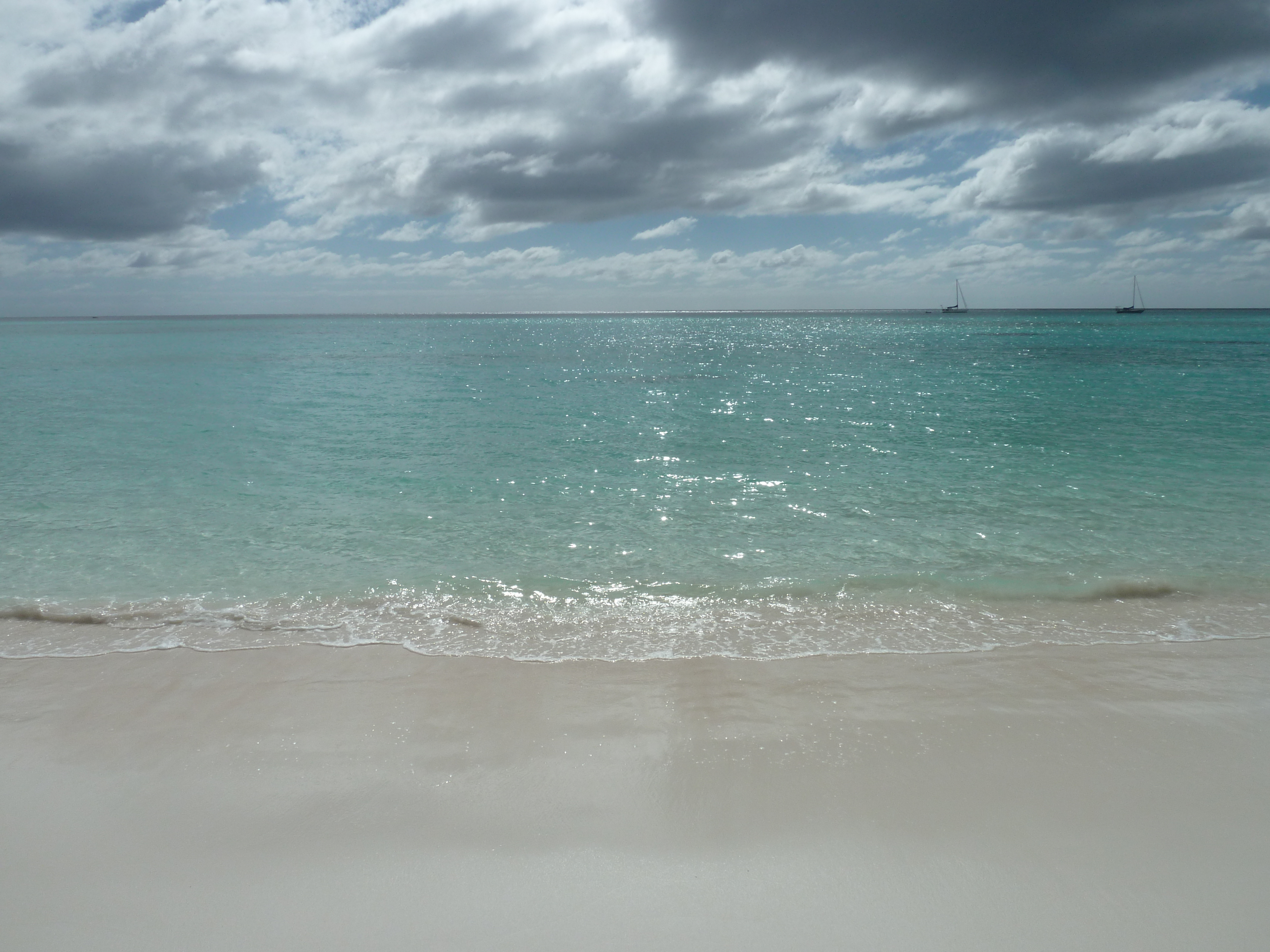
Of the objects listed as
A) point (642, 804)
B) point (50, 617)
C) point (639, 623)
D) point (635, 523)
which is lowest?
point (642, 804)

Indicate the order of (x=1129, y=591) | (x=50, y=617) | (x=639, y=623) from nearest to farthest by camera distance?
(x=639, y=623) < (x=50, y=617) < (x=1129, y=591)

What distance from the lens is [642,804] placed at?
4.80 m

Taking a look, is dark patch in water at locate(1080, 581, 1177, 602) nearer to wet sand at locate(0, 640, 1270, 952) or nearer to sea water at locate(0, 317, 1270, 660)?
sea water at locate(0, 317, 1270, 660)

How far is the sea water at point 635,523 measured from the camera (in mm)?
8055

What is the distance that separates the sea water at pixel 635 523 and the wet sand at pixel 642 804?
3.29 feet

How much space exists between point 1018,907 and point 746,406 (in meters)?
26.2

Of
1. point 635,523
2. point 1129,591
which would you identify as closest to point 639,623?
point 635,523

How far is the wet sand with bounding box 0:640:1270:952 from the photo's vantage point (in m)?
3.84

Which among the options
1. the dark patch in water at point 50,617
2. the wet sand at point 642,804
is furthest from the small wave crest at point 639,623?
the wet sand at point 642,804

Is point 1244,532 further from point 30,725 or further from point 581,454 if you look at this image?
point 30,725

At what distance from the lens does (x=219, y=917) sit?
154 inches

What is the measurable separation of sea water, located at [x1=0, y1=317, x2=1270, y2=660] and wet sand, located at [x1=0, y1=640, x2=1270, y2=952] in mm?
1002

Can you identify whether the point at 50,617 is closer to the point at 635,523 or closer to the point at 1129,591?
the point at 635,523

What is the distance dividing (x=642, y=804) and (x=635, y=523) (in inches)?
288
